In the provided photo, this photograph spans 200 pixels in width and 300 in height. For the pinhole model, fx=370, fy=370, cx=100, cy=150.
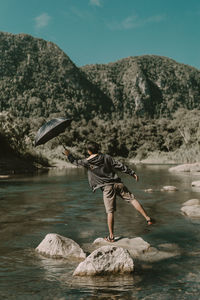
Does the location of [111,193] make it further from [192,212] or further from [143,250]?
[192,212]

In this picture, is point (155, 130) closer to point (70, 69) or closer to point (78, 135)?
point (78, 135)

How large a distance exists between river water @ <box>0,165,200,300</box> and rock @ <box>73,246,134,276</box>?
0.42 ft

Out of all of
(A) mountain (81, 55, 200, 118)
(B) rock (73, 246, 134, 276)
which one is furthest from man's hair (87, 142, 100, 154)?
(A) mountain (81, 55, 200, 118)

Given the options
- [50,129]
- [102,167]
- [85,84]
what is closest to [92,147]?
[102,167]

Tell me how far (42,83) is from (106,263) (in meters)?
134

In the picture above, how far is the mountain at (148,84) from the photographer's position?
165875 mm

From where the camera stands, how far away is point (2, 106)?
11581 cm

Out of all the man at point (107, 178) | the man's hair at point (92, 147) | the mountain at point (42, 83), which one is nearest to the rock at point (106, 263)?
the man at point (107, 178)

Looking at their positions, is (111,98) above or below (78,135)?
above

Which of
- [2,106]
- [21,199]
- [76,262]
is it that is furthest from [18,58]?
[76,262]

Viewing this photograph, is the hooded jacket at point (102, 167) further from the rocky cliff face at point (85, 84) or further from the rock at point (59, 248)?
the rocky cliff face at point (85, 84)

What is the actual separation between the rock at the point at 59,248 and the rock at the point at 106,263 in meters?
0.85

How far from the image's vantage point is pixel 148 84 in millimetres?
178375

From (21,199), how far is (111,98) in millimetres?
147913
